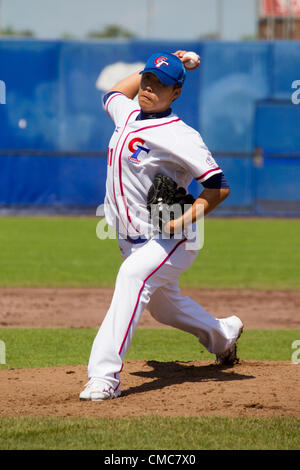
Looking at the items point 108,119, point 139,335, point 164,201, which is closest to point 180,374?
point 164,201

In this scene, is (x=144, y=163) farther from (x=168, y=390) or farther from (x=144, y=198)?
(x=168, y=390)

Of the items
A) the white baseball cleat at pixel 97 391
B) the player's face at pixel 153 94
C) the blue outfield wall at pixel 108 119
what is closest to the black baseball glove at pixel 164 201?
the player's face at pixel 153 94

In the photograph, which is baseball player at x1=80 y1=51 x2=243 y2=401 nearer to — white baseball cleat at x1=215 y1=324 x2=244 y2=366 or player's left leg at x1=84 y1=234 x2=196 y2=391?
player's left leg at x1=84 y1=234 x2=196 y2=391

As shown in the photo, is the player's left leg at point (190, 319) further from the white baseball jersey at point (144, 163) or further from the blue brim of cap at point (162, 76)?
the blue brim of cap at point (162, 76)

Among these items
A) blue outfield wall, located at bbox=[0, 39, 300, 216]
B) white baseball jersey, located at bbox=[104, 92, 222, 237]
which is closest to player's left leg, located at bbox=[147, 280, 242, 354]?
white baseball jersey, located at bbox=[104, 92, 222, 237]

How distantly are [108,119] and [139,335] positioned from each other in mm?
Answer: 13635

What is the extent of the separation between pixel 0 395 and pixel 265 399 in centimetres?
159

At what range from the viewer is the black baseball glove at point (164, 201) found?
466 centimetres

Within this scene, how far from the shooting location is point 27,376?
5.52 metres

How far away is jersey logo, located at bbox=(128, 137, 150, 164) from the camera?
4.73 meters

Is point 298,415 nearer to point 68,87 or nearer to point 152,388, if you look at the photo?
point 152,388

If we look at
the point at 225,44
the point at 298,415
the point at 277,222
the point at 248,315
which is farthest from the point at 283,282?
the point at 225,44

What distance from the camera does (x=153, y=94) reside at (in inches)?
189

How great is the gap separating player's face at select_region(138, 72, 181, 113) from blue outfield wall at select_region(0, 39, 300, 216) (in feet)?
51.9
